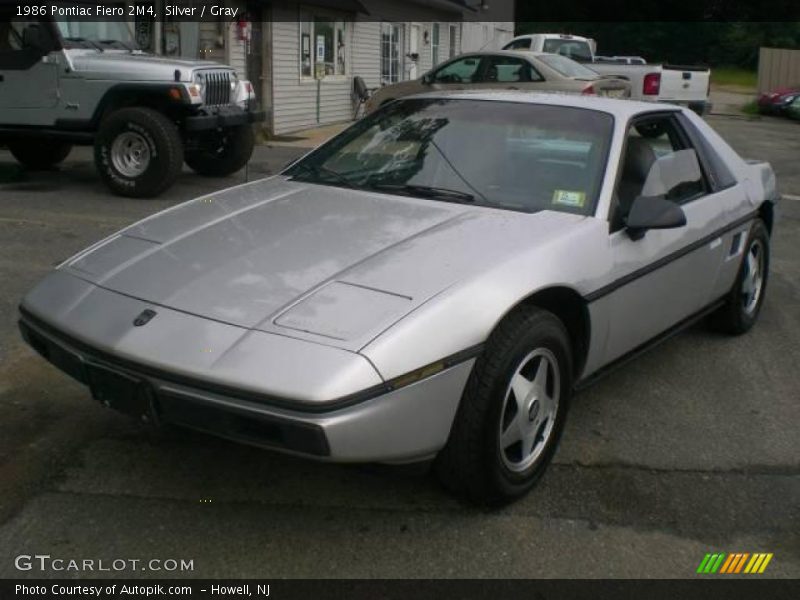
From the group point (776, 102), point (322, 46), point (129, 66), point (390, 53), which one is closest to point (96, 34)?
point (129, 66)

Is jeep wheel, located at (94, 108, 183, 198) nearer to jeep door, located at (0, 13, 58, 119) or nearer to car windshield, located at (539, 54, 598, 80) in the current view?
jeep door, located at (0, 13, 58, 119)

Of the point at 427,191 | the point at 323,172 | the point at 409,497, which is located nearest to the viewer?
the point at 409,497

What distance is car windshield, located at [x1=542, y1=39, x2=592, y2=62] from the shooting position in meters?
20.6

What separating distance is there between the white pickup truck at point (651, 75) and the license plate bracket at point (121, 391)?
17.4 m

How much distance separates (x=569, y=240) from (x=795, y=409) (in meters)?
1.65

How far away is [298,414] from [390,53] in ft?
63.2

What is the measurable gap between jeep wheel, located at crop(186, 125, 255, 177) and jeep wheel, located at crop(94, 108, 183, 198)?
1.10 meters

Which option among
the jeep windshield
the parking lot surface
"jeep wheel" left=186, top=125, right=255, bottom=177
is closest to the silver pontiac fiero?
the parking lot surface

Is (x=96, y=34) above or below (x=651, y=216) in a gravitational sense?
above

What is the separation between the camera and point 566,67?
13.5m

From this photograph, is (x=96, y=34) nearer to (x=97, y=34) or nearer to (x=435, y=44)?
(x=97, y=34)

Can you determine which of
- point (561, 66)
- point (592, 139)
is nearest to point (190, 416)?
point (592, 139)

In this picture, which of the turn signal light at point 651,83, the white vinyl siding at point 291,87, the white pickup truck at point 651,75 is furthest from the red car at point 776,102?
the white vinyl siding at point 291,87

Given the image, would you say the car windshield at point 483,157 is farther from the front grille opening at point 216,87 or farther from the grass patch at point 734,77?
the grass patch at point 734,77
